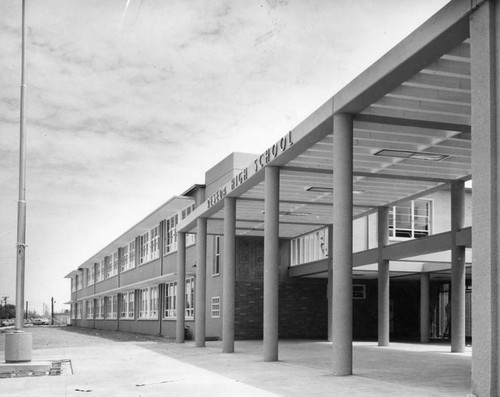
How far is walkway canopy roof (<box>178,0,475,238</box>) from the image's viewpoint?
10367 millimetres

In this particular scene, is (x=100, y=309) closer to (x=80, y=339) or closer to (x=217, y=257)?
(x=80, y=339)

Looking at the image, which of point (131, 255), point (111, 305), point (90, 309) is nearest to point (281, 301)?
point (131, 255)

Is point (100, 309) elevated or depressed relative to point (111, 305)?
depressed

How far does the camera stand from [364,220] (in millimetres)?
29984

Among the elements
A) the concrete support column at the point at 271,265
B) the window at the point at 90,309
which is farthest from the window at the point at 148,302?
the window at the point at 90,309

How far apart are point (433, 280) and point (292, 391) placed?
80.8 feet

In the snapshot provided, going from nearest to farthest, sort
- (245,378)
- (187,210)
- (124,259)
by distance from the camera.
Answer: (245,378)
(187,210)
(124,259)

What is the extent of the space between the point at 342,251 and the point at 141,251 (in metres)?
32.3

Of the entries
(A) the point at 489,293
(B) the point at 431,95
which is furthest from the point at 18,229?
(A) the point at 489,293

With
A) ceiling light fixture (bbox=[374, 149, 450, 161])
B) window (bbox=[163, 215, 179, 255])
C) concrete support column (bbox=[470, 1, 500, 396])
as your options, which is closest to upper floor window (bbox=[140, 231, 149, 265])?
window (bbox=[163, 215, 179, 255])

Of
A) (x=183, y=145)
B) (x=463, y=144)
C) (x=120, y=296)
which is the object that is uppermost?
(x=183, y=145)

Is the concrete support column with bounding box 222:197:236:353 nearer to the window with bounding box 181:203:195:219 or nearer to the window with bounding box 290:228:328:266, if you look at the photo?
the window with bounding box 290:228:328:266

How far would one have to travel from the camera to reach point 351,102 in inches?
494

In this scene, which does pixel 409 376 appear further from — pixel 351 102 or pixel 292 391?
pixel 351 102
